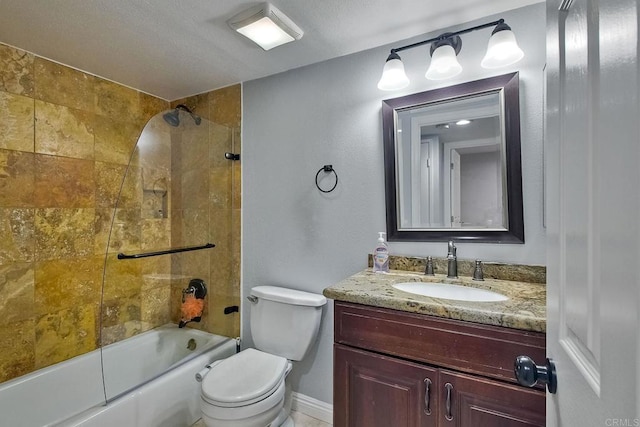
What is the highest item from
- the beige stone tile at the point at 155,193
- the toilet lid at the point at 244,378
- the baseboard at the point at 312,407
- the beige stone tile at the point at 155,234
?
the beige stone tile at the point at 155,193

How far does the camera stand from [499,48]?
1.31 metres

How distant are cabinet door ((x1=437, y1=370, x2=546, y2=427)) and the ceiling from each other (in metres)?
1.58

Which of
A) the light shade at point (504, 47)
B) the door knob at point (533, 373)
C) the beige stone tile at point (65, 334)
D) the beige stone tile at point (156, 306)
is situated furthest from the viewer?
the beige stone tile at point (156, 306)

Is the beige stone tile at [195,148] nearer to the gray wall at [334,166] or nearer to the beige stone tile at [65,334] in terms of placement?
the gray wall at [334,166]

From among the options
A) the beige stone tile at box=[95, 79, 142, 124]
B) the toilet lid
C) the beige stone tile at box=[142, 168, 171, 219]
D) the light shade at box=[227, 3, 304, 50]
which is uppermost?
the light shade at box=[227, 3, 304, 50]

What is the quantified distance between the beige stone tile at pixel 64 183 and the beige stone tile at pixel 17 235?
0.10 metres

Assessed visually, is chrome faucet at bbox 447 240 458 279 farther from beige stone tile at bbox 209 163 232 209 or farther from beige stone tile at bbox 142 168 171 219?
beige stone tile at bbox 142 168 171 219

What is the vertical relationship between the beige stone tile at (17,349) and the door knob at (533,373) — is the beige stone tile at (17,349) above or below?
below

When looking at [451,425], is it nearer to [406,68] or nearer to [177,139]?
[406,68]

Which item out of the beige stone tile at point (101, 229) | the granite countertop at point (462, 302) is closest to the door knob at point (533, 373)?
the granite countertop at point (462, 302)

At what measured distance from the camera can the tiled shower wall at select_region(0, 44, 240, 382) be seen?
1729 millimetres

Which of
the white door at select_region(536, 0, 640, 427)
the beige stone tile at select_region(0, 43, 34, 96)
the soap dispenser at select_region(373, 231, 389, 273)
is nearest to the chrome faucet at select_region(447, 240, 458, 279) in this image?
the soap dispenser at select_region(373, 231, 389, 273)

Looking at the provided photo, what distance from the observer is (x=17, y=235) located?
174cm

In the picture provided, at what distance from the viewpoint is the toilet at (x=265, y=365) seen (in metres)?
1.39
